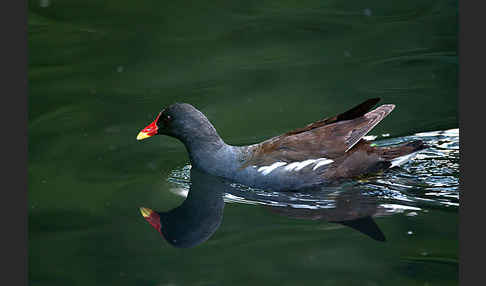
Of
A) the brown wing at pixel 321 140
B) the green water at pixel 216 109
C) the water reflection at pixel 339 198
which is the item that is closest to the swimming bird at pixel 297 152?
the brown wing at pixel 321 140

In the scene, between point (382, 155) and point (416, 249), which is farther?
point (382, 155)

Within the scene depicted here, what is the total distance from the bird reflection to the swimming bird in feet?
0.58

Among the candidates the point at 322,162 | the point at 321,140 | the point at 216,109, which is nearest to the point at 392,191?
the point at 322,162

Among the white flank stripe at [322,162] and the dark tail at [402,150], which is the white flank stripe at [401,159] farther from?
the white flank stripe at [322,162]

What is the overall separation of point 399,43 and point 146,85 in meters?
4.02

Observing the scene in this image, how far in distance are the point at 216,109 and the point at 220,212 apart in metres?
2.44

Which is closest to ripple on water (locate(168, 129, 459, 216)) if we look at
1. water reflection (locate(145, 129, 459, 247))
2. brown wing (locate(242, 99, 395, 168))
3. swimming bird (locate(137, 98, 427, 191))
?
water reflection (locate(145, 129, 459, 247))

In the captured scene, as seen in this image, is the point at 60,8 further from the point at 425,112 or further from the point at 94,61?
the point at 425,112

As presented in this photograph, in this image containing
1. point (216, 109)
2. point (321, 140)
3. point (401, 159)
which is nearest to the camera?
point (321, 140)

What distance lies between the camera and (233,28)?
11695 millimetres

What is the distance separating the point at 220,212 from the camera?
23.4ft

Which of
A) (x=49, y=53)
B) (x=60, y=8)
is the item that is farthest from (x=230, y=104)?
(x=60, y=8)

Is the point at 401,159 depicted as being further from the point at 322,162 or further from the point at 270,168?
the point at 270,168

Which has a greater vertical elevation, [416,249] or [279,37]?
[279,37]
